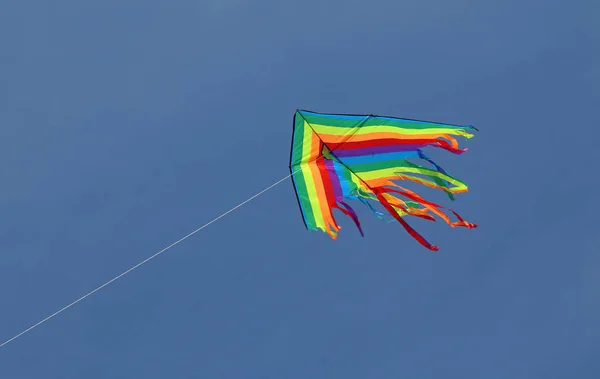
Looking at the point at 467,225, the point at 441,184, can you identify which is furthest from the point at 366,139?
the point at 467,225

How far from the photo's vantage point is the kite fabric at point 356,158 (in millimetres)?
20781

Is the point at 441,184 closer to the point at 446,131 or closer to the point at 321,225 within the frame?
the point at 446,131

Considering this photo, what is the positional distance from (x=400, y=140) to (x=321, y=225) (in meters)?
3.08

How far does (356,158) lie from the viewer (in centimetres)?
2183

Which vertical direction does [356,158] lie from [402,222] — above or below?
above

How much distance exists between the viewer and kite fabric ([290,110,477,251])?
20781mm

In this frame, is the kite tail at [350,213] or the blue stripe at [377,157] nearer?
the kite tail at [350,213]

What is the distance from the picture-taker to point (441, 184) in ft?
67.7

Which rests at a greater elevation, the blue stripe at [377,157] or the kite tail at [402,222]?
the blue stripe at [377,157]

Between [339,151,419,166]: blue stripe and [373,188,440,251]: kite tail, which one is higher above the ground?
[339,151,419,166]: blue stripe

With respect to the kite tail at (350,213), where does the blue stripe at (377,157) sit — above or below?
above

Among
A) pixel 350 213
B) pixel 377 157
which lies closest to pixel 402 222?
pixel 350 213

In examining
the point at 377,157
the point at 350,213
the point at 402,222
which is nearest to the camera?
the point at 402,222

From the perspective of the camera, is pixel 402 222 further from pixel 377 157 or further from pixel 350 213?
pixel 377 157
